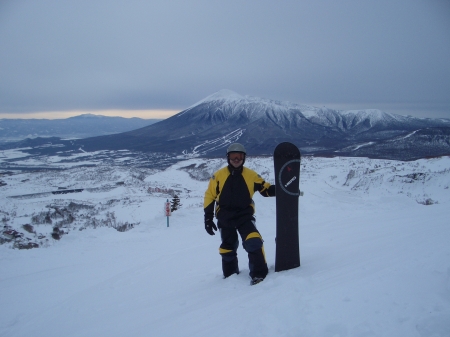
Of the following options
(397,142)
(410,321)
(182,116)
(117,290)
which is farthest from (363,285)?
(182,116)

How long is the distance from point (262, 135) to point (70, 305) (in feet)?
400

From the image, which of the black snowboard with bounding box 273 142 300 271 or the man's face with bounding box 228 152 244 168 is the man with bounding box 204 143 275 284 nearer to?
the man's face with bounding box 228 152 244 168

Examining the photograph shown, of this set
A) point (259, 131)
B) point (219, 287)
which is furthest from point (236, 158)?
point (259, 131)

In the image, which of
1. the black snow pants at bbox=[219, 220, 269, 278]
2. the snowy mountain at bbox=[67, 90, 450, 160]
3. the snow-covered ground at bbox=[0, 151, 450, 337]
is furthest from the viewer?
the snowy mountain at bbox=[67, 90, 450, 160]

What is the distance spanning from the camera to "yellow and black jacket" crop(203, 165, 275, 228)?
394 centimetres

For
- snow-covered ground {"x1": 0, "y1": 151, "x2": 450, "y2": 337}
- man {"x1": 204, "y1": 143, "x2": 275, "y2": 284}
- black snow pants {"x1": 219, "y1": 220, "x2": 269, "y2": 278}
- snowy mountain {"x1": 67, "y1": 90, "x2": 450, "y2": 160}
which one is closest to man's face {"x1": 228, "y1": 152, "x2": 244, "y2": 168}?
man {"x1": 204, "y1": 143, "x2": 275, "y2": 284}

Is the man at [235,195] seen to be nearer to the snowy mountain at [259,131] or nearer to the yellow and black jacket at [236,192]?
the yellow and black jacket at [236,192]

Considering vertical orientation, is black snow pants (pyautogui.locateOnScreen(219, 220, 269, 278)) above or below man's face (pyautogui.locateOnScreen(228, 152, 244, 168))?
below

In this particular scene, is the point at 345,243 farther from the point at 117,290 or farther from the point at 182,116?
the point at 182,116

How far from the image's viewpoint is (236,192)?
3930mm

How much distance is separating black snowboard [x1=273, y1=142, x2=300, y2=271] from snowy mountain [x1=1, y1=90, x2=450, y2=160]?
74076mm

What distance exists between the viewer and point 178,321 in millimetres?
2980

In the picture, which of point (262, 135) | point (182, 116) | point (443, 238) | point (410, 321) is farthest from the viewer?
point (182, 116)

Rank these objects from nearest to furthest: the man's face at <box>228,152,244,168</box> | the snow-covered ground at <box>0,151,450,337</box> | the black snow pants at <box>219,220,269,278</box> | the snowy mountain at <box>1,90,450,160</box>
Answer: the snow-covered ground at <box>0,151,450,337</box> < the black snow pants at <box>219,220,269,278</box> < the man's face at <box>228,152,244,168</box> < the snowy mountain at <box>1,90,450,160</box>
